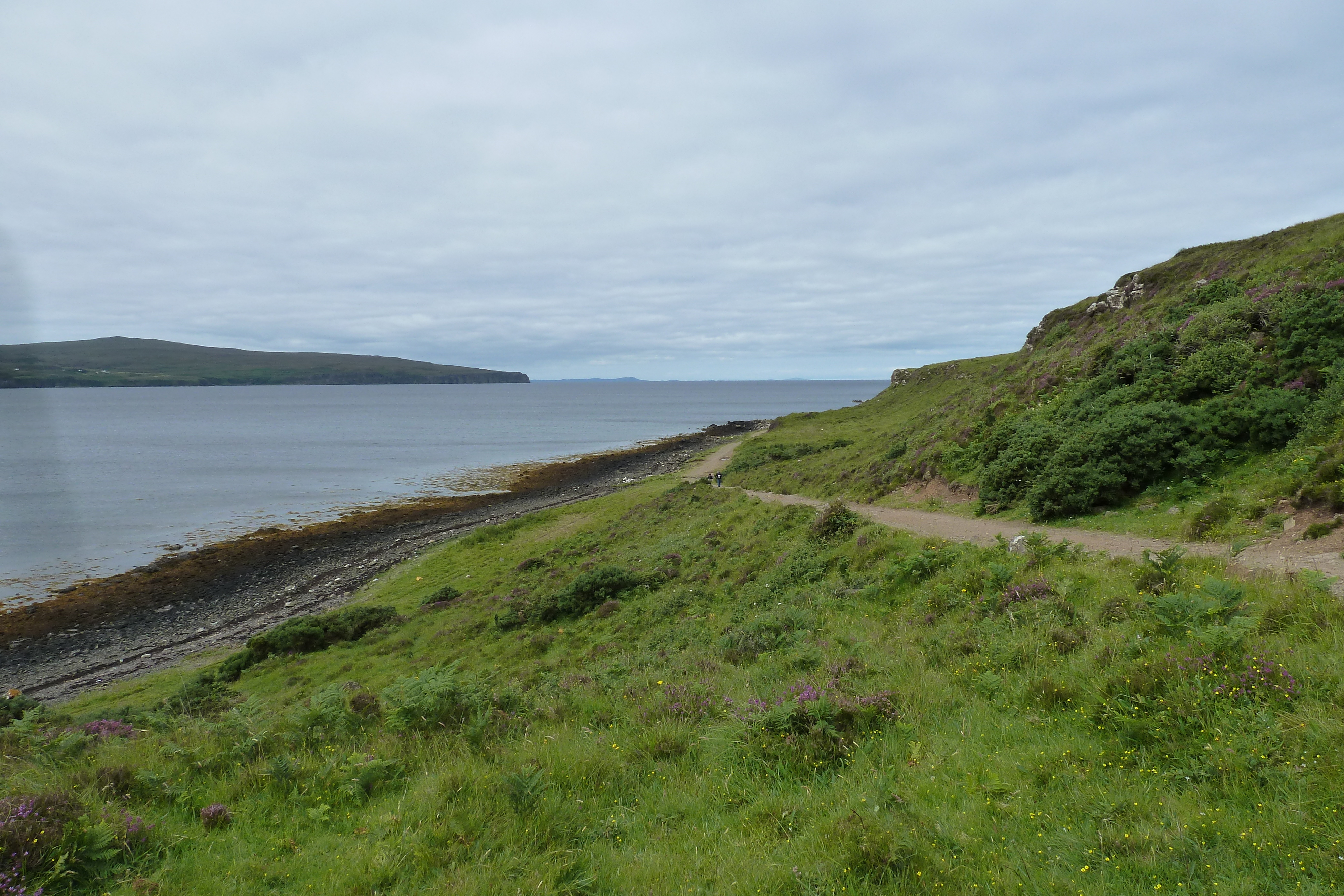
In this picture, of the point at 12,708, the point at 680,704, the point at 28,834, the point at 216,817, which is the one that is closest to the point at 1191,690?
the point at 680,704

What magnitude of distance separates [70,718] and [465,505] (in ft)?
116

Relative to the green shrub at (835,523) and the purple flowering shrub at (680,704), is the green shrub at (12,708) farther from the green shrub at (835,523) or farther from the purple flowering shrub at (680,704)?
the green shrub at (835,523)

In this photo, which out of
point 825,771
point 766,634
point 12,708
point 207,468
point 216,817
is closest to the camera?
point 216,817

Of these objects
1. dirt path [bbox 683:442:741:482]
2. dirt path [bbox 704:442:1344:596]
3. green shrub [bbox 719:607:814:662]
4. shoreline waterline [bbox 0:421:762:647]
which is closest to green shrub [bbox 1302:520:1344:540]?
dirt path [bbox 704:442:1344:596]

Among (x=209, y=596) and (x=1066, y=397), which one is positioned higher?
(x=1066, y=397)

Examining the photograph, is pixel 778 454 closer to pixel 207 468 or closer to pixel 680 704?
pixel 680 704

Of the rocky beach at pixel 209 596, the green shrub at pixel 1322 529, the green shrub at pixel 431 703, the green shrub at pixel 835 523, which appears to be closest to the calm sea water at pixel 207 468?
the rocky beach at pixel 209 596

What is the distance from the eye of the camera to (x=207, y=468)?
69.4m

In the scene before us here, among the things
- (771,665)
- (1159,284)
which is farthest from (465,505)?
(1159,284)

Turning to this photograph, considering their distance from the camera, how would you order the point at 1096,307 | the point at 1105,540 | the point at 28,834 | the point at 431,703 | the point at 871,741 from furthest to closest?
the point at 1096,307 → the point at 1105,540 → the point at 431,703 → the point at 871,741 → the point at 28,834

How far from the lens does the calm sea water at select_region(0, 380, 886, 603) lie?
129 ft

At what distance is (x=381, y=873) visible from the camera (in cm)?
489

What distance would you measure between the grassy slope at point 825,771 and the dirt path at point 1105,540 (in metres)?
1.24

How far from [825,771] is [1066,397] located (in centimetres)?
2260
